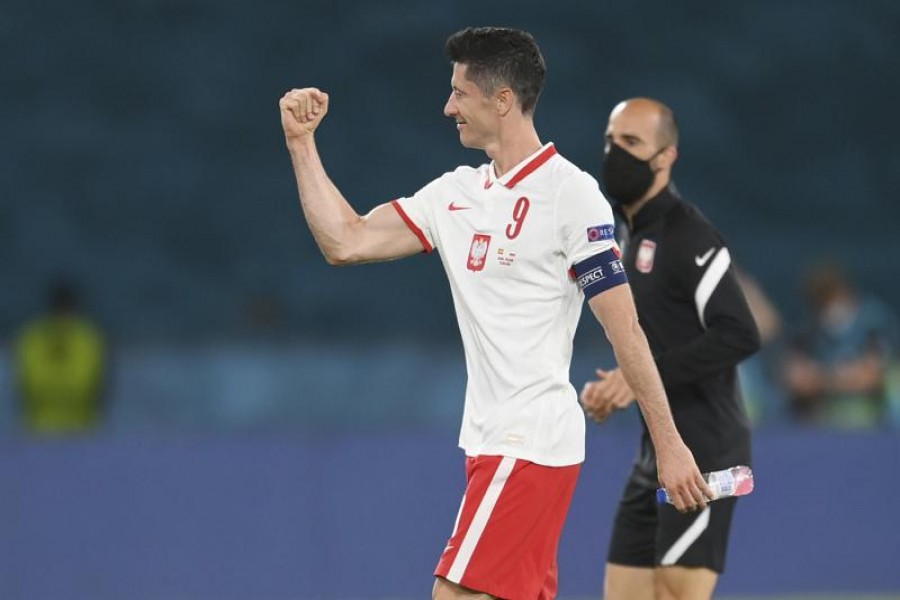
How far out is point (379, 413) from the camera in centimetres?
1070

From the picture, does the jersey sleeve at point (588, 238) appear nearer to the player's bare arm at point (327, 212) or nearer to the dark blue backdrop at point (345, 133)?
the player's bare arm at point (327, 212)

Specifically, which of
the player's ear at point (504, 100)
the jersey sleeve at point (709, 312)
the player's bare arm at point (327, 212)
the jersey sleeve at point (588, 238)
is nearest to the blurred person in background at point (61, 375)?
the jersey sleeve at point (709, 312)

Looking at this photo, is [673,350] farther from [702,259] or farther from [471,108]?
[471,108]

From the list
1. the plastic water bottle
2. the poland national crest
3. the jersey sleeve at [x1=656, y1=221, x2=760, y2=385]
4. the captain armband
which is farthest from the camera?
the jersey sleeve at [x1=656, y1=221, x2=760, y2=385]

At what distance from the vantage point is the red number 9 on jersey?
5.09m

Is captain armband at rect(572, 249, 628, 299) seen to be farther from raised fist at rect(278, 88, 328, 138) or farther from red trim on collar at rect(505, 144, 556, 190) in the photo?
raised fist at rect(278, 88, 328, 138)

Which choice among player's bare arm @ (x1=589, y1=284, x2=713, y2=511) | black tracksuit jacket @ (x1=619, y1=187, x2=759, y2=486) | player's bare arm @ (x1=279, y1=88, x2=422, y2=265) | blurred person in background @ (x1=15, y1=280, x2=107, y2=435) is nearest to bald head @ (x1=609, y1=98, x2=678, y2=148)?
black tracksuit jacket @ (x1=619, y1=187, x2=759, y2=486)

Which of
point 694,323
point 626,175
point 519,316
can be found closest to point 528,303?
point 519,316

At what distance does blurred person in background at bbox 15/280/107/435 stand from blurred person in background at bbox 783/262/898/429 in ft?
13.7

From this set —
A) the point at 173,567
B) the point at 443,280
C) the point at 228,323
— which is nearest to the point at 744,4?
the point at 443,280

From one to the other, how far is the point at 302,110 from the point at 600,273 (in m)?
0.98

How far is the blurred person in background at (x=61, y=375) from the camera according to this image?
10594mm

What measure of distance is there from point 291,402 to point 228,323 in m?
5.63

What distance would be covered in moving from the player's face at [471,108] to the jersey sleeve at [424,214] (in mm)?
205
